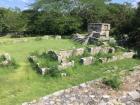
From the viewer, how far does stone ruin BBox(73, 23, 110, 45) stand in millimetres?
31125

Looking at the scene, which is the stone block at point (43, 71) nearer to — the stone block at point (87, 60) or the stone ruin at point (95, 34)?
the stone block at point (87, 60)

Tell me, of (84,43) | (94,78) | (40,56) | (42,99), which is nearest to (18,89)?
(42,99)

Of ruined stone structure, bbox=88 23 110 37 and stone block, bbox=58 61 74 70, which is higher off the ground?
ruined stone structure, bbox=88 23 110 37

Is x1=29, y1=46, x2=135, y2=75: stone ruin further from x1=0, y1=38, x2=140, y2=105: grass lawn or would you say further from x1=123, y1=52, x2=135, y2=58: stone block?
x1=0, y1=38, x2=140, y2=105: grass lawn

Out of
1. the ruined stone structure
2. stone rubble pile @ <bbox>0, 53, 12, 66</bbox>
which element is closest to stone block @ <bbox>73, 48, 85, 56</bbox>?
stone rubble pile @ <bbox>0, 53, 12, 66</bbox>

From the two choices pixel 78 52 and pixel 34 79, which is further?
pixel 78 52

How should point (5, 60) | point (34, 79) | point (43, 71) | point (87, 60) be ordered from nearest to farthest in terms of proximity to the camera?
point (34, 79) < point (43, 71) < point (5, 60) < point (87, 60)

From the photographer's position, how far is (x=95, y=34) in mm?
33188

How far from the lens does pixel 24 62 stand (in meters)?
22.8

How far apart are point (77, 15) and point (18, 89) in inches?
1036

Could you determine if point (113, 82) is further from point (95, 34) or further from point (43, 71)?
point (95, 34)

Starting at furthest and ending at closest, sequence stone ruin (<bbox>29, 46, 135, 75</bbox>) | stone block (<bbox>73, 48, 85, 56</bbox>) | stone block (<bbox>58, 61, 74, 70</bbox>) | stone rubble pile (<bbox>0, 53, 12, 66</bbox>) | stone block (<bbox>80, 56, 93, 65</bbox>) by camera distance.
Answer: stone block (<bbox>73, 48, 85, 56</bbox>)
stone block (<bbox>80, 56, 93, 65</bbox>)
stone rubble pile (<bbox>0, 53, 12, 66</bbox>)
stone ruin (<bbox>29, 46, 135, 75</bbox>)
stone block (<bbox>58, 61, 74, 70</bbox>)

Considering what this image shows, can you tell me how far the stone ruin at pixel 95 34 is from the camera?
102 feet

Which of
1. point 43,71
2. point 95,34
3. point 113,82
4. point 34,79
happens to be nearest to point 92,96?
point 113,82
